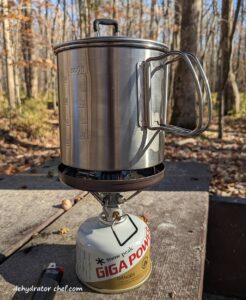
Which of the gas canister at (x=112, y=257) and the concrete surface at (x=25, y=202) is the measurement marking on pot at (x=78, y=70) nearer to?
the gas canister at (x=112, y=257)

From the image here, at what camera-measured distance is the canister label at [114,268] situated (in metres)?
1.30

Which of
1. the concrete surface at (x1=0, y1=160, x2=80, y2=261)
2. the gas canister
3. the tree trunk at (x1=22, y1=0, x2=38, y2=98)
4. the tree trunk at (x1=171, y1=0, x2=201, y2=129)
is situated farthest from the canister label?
A: the tree trunk at (x1=22, y1=0, x2=38, y2=98)

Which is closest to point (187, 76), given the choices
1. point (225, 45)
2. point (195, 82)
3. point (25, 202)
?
point (225, 45)

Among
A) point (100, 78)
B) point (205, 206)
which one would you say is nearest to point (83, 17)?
point (205, 206)

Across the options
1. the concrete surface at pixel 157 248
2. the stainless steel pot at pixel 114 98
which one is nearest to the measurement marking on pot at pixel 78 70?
the stainless steel pot at pixel 114 98

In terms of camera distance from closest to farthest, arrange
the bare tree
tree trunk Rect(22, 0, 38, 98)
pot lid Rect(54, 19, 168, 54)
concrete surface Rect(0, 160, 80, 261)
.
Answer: pot lid Rect(54, 19, 168, 54) → concrete surface Rect(0, 160, 80, 261) → the bare tree → tree trunk Rect(22, 0, 38, 98)

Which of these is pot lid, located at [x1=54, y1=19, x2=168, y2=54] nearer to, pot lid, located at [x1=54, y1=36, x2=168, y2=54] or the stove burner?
pot lid, located at [x1=54, y1=36, x2=168, y2=54]

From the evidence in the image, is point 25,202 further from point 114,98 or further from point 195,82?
point 195,82

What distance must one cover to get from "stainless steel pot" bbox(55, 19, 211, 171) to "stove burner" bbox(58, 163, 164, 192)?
5cm

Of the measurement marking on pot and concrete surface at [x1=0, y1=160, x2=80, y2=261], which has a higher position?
the measurement marking on pot

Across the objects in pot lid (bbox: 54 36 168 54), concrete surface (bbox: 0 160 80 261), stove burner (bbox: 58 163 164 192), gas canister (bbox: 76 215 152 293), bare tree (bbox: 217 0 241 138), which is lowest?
concrete surface (bbox: 0 160 80 261)

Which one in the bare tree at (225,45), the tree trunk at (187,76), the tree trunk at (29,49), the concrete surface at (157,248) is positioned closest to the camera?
the concrete surface at (157,248)

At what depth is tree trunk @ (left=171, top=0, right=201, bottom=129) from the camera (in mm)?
6242

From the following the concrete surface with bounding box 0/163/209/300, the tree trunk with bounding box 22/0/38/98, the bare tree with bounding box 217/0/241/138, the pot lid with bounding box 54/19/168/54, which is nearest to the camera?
the pot lid with bounding box 54/19/168/54
